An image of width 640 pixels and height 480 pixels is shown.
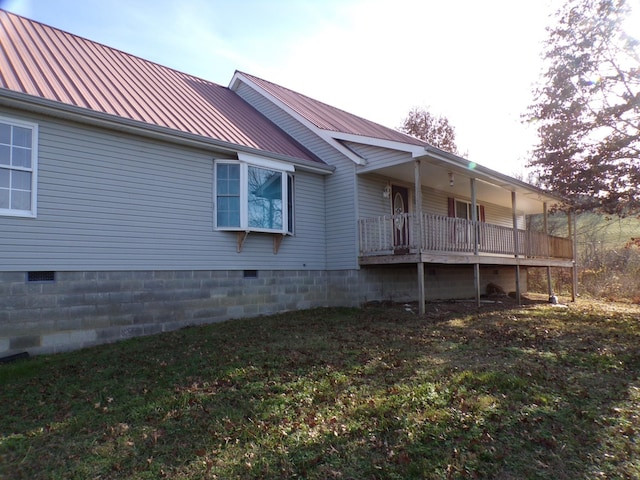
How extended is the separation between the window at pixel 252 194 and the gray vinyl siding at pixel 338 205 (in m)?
1.65

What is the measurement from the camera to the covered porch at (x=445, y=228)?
33.1ft

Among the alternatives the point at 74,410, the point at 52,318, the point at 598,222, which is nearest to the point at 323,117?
the point at 52,318

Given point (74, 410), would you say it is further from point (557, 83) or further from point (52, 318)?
point (557, 83)

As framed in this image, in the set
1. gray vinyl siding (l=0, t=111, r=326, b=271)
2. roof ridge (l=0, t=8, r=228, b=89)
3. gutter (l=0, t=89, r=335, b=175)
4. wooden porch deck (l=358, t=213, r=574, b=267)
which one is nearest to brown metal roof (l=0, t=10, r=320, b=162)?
roof ridge (l=0, t=8, r=228, b=89)

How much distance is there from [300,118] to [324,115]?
1.79 meters

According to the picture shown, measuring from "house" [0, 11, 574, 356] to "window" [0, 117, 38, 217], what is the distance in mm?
22

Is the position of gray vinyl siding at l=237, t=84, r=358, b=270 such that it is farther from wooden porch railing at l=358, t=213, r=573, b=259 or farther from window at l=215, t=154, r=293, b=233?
window at l=215, t=154, r=293, b=233

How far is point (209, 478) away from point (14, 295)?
5.05 metres

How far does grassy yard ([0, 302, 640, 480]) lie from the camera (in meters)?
3.35

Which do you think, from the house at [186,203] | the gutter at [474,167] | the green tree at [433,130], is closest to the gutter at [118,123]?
the house at [186,203]

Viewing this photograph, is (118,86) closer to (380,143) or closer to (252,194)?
(252,194)

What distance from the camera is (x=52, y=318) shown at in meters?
6.80

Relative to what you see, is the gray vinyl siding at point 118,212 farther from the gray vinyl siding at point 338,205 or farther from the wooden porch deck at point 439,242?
the wooden porch deck at point 439,242

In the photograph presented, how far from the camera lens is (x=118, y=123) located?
760 cm
